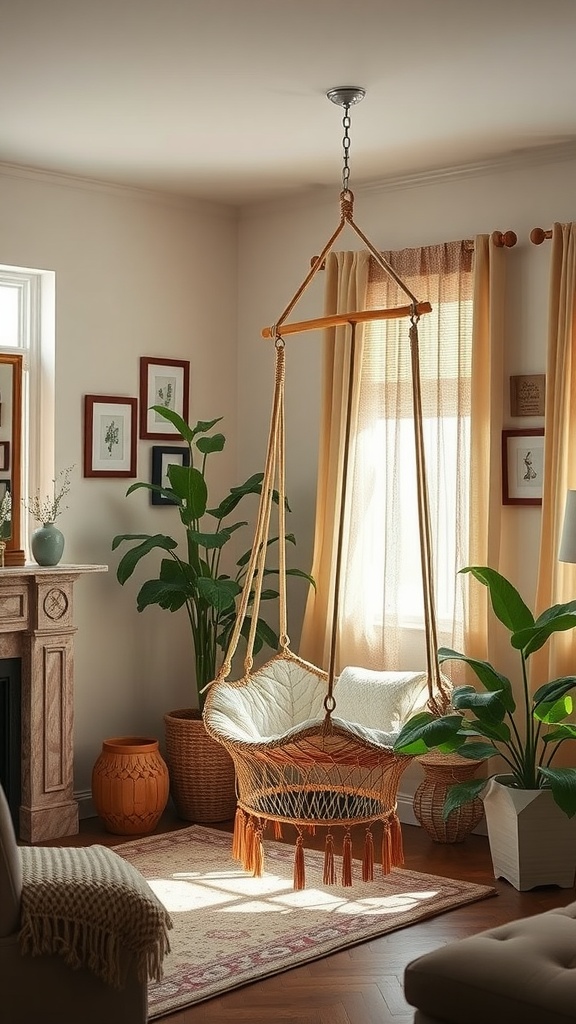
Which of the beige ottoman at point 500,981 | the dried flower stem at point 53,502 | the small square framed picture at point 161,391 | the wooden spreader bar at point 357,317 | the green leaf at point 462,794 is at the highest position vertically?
the wooden spreader bar at point 357,317

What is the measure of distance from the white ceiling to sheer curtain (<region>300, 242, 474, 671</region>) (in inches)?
20.1

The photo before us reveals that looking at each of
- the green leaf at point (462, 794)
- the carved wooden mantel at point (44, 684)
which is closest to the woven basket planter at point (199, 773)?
the carved wooden mantel at point (44, 684)

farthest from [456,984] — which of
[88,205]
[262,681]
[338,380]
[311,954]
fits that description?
[88,205]

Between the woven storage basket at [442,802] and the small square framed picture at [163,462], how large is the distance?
178 centimetres

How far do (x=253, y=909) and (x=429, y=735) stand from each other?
860mm

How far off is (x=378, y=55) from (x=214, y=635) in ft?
9.09

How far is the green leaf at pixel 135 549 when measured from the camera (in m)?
5.56

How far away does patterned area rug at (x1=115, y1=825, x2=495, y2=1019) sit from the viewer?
3.81 metres

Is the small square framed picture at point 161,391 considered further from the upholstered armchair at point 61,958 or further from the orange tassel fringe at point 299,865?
the upholstered armchair at point 61,958

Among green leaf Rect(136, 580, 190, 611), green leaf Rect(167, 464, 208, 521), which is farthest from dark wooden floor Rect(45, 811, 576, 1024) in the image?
green leaf Rect(167, 464, 208, 521)

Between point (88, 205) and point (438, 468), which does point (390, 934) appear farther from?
point (88, 205)

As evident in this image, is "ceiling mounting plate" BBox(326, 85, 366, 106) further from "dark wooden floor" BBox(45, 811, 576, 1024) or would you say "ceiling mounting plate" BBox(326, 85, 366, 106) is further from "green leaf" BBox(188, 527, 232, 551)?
"dark wooden floor" BBox(45, 811, 576, 1024)

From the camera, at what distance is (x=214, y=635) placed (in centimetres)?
582

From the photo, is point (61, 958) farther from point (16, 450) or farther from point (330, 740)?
point (16, 450)
